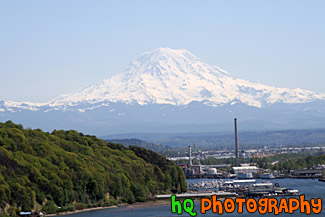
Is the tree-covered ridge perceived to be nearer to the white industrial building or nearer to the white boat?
the white boat

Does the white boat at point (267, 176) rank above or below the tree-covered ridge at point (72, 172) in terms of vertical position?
below

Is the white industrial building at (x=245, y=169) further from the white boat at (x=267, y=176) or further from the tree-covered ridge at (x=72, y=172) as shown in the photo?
the tree-covered ridge at (x=72, y=172)

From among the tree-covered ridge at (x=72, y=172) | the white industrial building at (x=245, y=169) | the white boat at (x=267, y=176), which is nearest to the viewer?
A: the tree-covered ridge at (x=72, y=172)

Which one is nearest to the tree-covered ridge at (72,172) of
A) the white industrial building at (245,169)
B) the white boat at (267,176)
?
the white boat at (267,176)

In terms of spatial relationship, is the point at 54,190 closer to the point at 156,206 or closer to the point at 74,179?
the point at 74,179

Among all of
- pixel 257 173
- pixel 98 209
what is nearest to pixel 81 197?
pixel 98 209

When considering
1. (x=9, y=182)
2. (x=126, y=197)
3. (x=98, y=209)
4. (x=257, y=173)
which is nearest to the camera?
(x=9, y=182)

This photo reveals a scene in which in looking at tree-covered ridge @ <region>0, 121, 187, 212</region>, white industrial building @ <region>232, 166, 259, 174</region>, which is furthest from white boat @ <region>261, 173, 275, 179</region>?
tree-covered ridge @ <region>0, 121, 187, 212</region>

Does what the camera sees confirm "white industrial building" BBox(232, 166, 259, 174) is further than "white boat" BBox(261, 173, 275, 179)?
Yes
